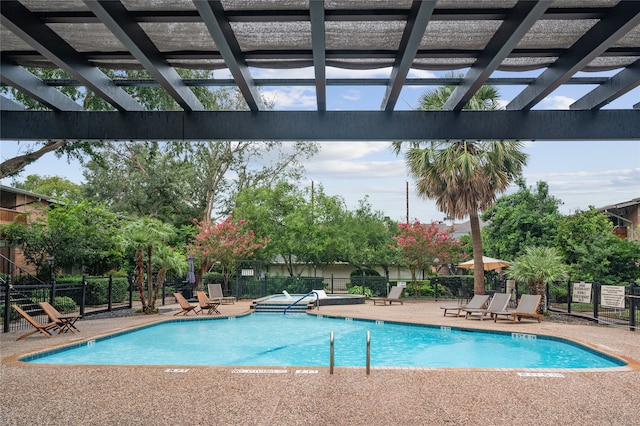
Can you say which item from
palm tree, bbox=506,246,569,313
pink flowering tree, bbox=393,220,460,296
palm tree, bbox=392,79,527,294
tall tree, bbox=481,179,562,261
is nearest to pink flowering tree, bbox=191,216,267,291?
pink flowering tree, bbox=393,220,460,296

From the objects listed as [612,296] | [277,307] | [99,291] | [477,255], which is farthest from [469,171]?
[99,291]

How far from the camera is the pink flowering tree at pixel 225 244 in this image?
2769 cm

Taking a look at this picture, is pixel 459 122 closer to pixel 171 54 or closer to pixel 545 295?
pixel 171 54

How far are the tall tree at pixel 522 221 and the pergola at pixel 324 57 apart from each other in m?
24.8

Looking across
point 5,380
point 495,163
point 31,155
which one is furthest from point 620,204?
point 5,380

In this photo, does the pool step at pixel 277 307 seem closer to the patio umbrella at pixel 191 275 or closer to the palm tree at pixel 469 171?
the patio umbrella at pixel 191 275

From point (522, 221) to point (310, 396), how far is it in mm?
24367

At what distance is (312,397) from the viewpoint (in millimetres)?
7062

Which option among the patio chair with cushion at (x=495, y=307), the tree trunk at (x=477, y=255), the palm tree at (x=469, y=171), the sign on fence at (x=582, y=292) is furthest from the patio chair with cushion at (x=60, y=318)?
the tree trunk at (x=477, y=255)

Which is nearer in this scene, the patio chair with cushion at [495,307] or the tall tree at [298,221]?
the patio chair with cushion at [495,307]

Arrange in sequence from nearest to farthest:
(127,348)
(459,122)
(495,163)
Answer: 1. (459,122)
2. (127,348)
3. (495,163)

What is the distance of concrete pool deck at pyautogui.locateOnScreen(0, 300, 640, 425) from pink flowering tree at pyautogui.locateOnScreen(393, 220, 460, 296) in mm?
18354

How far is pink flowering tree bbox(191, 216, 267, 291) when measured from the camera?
27688mm

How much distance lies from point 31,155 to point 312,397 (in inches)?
635
